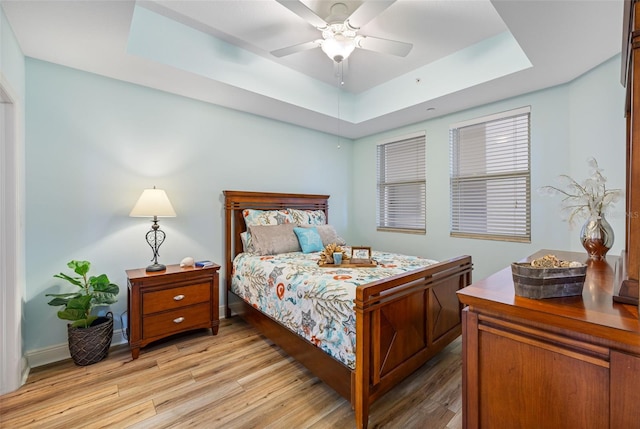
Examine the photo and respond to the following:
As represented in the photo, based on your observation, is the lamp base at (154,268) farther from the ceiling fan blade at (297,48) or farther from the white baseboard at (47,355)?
the ceiling fan blade at (297,48)

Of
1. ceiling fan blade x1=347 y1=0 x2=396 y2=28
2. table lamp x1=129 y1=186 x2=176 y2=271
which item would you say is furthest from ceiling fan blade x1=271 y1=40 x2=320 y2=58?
table lamp x1=129 y1=186 x2=176 y2=271

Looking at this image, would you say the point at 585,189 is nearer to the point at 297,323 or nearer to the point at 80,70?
the point at 297,323

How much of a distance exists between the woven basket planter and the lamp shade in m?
0.97

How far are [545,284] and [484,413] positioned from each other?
1.75ft

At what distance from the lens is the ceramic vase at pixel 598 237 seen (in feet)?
5.61

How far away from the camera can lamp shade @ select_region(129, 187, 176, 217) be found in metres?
2.53

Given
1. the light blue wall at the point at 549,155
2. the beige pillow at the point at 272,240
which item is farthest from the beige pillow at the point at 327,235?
the light blue wall at the point at 549,155

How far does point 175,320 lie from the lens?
262cm

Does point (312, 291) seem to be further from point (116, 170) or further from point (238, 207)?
point (116, 170)

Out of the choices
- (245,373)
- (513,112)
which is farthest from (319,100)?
(245,373)

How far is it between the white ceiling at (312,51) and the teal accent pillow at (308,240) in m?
1.48

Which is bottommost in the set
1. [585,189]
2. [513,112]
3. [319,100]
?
[585,189]

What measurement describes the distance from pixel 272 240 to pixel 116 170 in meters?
1.66

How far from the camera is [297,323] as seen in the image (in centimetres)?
214
